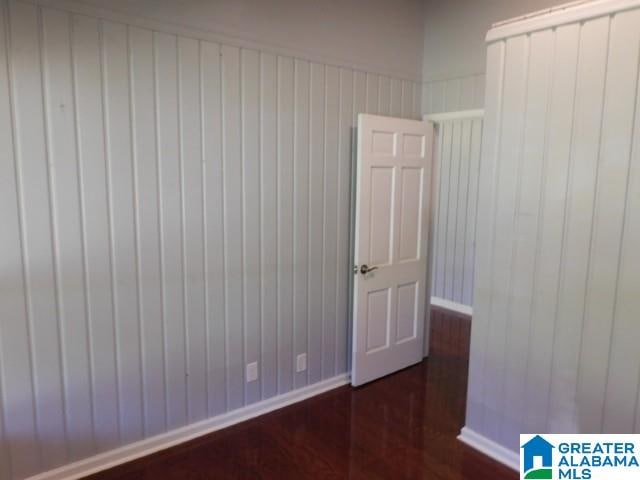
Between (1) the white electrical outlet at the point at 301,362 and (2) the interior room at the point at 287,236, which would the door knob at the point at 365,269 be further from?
(1) the white electrical outlet at the point at 301,362

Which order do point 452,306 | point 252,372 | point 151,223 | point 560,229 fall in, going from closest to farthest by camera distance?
point 560,229 < point 151,223 < point 252,372 < point 452,306

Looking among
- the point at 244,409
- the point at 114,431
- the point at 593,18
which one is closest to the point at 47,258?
the point at 114,431

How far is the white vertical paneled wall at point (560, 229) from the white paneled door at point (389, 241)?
2.77 ft

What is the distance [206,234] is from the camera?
2646 millimetres

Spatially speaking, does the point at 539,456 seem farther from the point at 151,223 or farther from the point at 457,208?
the point at 457,208

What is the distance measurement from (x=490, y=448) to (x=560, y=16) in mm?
2320

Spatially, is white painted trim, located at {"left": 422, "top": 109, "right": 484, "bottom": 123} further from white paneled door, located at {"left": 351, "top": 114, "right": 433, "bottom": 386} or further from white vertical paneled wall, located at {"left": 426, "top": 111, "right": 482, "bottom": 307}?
white vertical paneled wall, located at {"left": 426, "top": 111, "right": 482, "bottom": 307}

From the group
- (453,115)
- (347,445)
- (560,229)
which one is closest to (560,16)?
(560,229)

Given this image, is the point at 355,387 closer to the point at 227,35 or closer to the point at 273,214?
the point at 273,214

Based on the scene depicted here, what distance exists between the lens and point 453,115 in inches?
137

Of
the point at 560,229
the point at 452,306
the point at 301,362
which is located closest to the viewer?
the point at 560,229

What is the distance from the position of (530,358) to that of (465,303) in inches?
119

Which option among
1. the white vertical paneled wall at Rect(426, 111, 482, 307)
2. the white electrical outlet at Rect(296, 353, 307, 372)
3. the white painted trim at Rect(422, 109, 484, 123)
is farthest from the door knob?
the white vertical paneled wall at Rect(426, 111, 482, 307)

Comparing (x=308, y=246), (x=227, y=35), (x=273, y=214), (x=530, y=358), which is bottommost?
(x=530, y=358)
